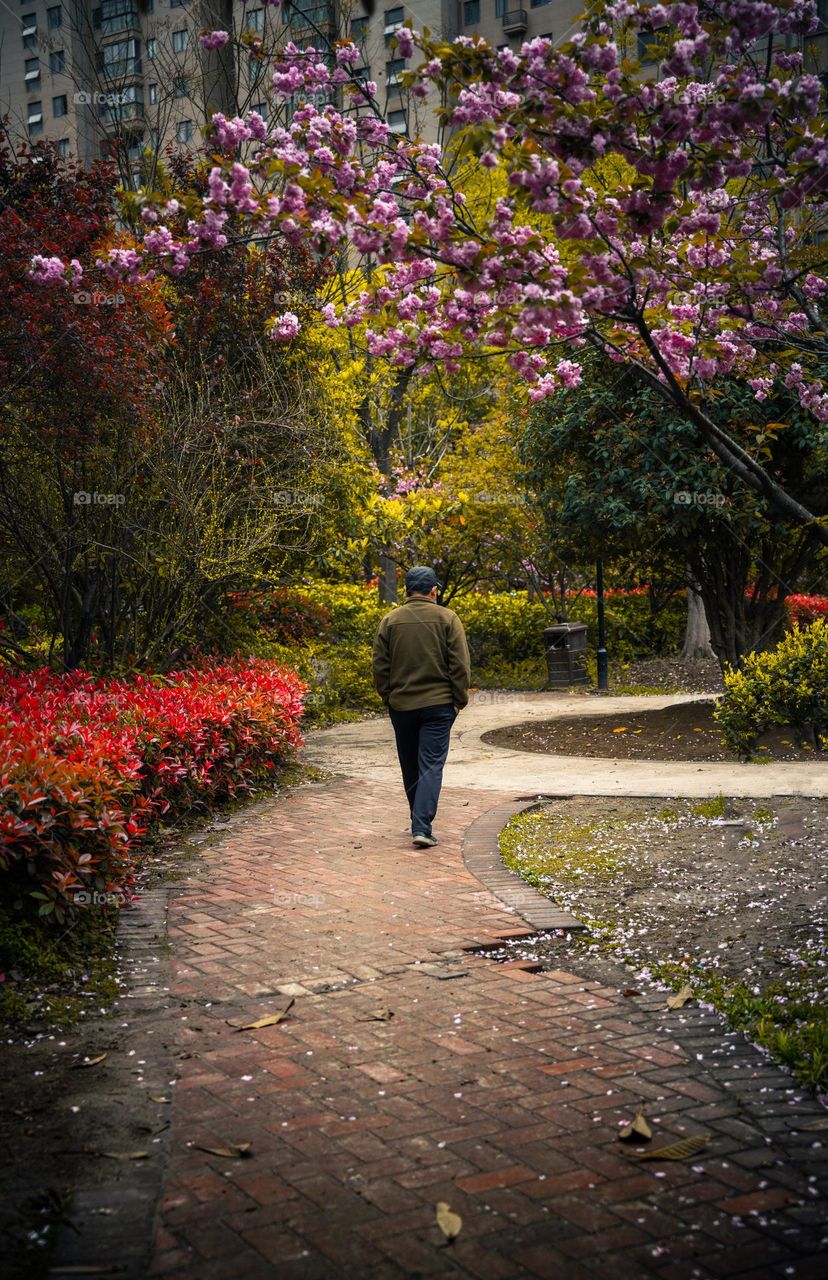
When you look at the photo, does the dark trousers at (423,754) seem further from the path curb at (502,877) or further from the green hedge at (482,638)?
the green hedge at (482,638)

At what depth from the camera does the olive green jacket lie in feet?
26.0

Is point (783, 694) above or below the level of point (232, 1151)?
above

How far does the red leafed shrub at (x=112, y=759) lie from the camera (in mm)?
5277

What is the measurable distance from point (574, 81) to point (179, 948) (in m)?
4.18

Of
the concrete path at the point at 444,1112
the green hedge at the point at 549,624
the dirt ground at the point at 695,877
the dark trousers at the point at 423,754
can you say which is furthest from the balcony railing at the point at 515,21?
the concrete path at the point at 444,1112

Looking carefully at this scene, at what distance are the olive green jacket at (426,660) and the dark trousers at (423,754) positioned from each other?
91 millimetres

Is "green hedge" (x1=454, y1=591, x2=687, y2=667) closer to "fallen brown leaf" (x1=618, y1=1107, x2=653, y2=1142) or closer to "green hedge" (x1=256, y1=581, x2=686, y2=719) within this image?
"green hedge" (x1=256, y1=581, x2=686, y2=719)

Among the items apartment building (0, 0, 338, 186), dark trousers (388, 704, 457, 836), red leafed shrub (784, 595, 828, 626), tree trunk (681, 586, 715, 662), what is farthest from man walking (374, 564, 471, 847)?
red leafed shrub (784, 595, 828, 626)

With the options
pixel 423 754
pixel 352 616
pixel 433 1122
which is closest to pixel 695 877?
pixel 423 754

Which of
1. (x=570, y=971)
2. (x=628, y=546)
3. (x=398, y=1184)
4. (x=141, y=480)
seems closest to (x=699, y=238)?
(x=570, y=971)

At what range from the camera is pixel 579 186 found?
460 centimetres

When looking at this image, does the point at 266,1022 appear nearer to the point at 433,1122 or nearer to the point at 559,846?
the point at 433,1122

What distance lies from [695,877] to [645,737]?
628 cm

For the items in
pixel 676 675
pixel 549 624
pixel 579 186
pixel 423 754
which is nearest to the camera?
pixel 579 186
